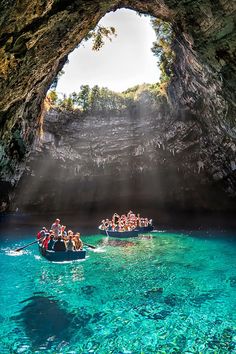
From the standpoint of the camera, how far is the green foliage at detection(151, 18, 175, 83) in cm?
1775

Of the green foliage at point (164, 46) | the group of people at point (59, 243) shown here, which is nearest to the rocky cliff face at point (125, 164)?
the green foliage at point (164, 46)

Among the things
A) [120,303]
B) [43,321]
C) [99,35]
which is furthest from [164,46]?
[43,321]

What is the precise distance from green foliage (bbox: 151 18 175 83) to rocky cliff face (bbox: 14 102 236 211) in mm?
3545

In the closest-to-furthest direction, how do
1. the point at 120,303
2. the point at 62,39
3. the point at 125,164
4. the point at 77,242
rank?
the point at 120,303 < the point at 62,39 < the point at 77,242 < the point at 125,164

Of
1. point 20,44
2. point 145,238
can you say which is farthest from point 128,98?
point 20,44

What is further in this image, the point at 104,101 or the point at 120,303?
the point at 104,101

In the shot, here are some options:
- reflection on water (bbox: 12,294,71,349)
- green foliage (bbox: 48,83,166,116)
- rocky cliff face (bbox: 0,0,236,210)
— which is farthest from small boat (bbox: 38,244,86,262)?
green foliage (bbox: 48,83,166,116)

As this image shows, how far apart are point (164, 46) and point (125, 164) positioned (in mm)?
11792

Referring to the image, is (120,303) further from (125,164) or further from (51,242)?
(125,164)

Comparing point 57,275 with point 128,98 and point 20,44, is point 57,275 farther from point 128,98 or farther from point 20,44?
point 128,98

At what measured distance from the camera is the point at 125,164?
28.0m

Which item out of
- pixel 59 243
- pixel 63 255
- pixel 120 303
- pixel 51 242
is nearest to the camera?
pixel 120 303

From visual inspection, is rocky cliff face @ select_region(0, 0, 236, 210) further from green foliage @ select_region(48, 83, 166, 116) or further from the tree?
the tree

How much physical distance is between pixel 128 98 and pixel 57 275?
17996 mm
